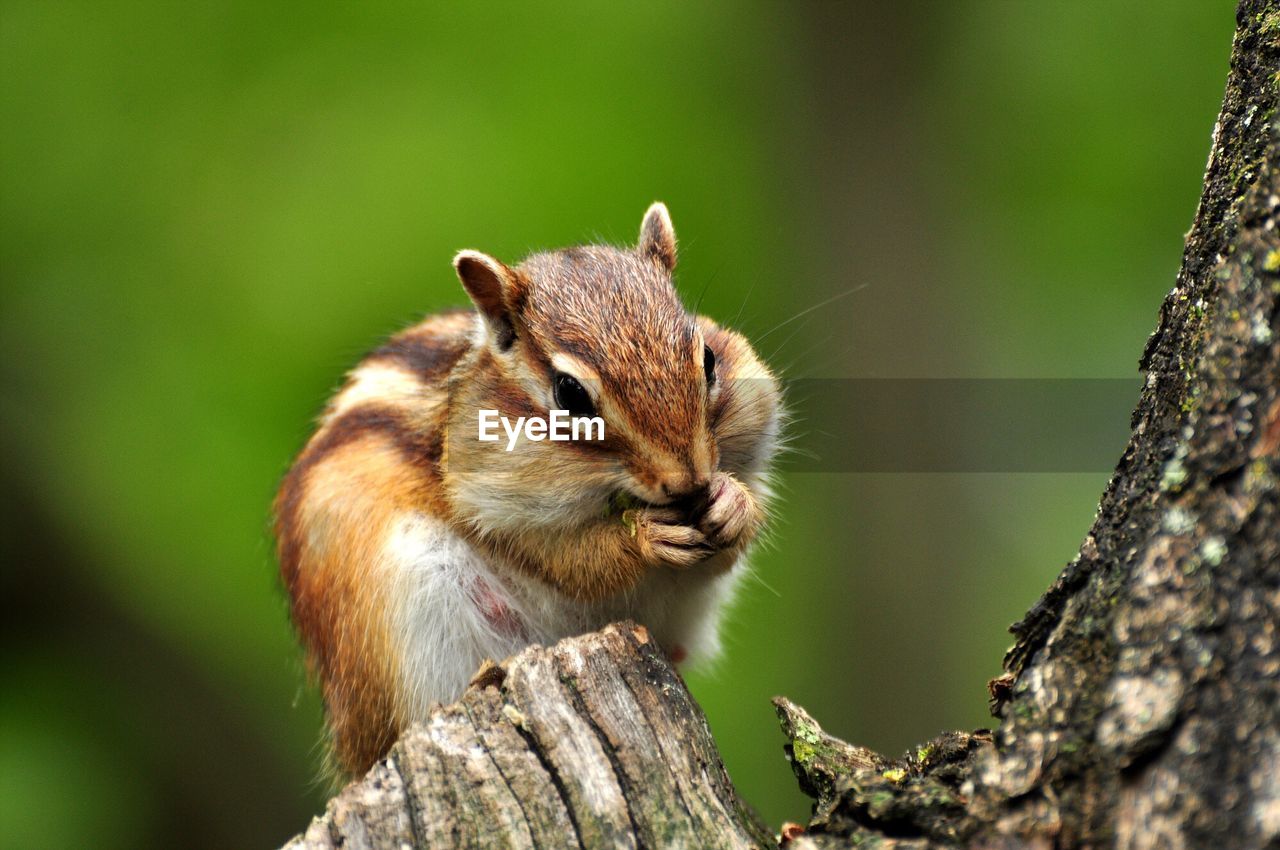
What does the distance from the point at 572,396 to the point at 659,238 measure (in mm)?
1091

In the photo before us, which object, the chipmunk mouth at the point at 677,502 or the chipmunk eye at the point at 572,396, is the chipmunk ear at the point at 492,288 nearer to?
the chipmunk eye at the point at 572,396

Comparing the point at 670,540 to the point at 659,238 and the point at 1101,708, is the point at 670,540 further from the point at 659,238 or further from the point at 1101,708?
the point at 1101,708

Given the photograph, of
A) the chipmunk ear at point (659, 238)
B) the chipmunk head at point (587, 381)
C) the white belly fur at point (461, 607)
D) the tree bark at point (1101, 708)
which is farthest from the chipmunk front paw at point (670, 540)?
the chipmunk ear at point (659, 238)

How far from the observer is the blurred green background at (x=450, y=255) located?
301 inches

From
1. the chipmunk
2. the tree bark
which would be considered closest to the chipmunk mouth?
the chipmunk

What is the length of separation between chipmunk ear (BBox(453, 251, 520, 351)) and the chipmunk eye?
1.46 ft

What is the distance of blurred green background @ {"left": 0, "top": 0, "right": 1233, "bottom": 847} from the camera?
25.1 ft

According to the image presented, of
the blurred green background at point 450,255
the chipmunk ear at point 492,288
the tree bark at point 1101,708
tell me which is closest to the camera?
the tree bark at point 1101,708

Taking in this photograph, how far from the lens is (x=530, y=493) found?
13.8 ft

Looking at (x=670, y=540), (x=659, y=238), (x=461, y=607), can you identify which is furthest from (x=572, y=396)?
(x=659, y=238)

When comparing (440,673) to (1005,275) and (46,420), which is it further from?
(1005,275)

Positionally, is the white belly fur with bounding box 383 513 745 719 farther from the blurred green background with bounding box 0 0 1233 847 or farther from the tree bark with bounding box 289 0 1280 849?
the blurred green background with bounding box 0 0 1233 847

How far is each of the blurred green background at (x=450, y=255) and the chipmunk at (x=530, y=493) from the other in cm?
319

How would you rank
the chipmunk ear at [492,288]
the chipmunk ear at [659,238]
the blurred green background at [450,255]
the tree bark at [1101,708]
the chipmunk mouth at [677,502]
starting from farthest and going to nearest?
the blurred green background at [450,255] → the chipmunk ear at [659,238] → the chipmunk ear at [492,288] → the chipmunk mouth at [677,502] → the tree bark at [1101,708]
